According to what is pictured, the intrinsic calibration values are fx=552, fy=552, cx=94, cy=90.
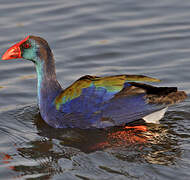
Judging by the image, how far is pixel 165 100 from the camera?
8031 mm

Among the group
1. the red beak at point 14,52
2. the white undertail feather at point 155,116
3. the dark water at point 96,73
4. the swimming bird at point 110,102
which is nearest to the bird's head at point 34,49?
the red beak at point 14,52

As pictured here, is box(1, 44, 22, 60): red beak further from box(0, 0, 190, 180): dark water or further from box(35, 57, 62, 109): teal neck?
box(0, 0, 190, 180): dark water

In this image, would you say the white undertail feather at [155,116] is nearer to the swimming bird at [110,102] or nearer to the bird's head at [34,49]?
the swimming bird at [110,102]

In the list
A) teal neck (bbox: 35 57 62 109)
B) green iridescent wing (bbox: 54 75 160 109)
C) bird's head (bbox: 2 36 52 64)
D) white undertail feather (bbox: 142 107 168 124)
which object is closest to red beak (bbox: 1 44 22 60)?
bird's head (bbox: 2 36 52 64)

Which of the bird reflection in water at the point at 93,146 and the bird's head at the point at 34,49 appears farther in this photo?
the bird's head at the point at 34,49

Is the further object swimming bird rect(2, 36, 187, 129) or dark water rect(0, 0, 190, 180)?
swimming bird rect(2, 36, 187, 129)

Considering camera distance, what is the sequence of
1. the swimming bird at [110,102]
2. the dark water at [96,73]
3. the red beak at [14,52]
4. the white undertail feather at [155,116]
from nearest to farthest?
the dark water at [96,73], the swimming bird at [110,102], the white undertail feather at [155,116], the red beak at [14,52]

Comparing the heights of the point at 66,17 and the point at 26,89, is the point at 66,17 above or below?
above

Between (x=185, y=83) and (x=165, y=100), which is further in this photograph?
(x=185, y=83)

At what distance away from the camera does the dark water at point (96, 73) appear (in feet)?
24.0

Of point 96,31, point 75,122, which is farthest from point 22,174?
point 96,31

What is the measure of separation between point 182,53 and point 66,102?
3.75 metres

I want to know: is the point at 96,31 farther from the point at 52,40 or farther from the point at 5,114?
the point at 5,114

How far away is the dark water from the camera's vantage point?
730cm
